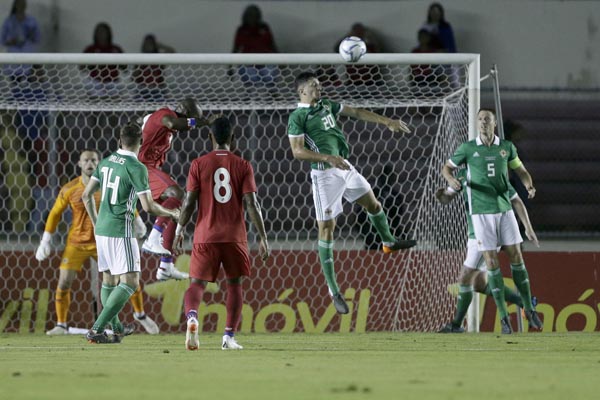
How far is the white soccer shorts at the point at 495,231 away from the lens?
36.3 ft

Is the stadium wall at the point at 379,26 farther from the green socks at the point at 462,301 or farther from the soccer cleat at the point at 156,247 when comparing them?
the soccer cleat at the point at 156,247

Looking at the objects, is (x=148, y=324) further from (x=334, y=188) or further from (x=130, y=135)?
(x=130, y=135)

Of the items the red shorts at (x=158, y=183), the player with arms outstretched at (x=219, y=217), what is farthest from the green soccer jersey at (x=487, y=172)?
the player with arms outstretched at (x=219, y=217)

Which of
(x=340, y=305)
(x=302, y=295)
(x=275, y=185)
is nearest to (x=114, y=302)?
(x=340, y=305)

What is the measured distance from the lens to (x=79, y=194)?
1177 cm

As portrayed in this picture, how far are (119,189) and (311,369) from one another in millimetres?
3075

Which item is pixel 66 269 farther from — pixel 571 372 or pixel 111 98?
pixel 571 372

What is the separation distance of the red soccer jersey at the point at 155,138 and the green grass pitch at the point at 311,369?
179 centimetres

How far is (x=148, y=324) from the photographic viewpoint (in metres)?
11.9

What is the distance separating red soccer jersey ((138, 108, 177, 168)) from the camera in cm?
1076

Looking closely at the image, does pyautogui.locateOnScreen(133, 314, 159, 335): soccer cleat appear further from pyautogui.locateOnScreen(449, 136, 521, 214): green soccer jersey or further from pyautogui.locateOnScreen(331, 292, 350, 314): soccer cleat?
pyautogui.locateOnScreen(449, 136, 521, 214): green soccer jersey

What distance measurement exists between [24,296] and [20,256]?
16.8 inches

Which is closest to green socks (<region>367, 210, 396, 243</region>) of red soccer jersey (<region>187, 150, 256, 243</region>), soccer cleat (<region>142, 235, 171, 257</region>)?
soccer cleat (<region>142, 235, 171, 257</region>)

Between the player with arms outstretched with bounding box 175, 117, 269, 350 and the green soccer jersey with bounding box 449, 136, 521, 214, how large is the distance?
10.9 feet
